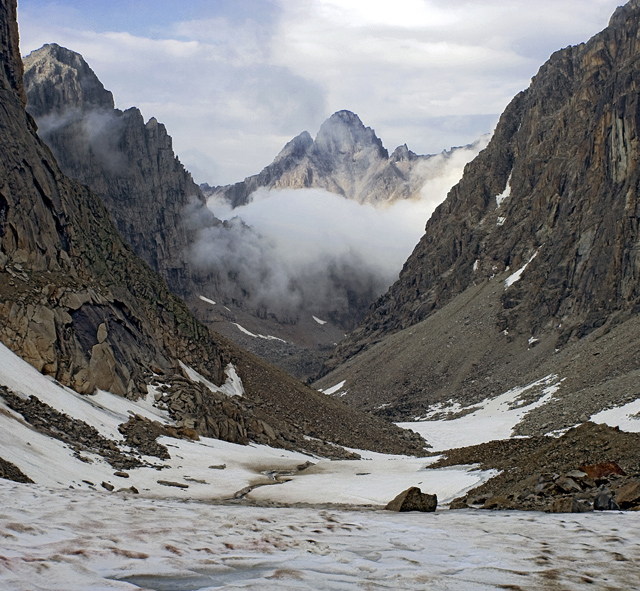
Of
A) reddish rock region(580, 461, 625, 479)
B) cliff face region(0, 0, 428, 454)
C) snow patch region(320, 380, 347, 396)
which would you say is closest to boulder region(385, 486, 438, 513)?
reddish rock region(580, 461, 625, 479)

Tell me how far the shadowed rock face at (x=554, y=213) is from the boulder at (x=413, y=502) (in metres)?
81.5

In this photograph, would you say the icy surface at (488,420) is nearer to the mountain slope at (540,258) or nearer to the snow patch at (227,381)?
the mountain slope at (540,258)

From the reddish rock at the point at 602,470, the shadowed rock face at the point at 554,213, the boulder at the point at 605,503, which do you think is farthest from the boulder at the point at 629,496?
the shadowed rock face at the point at 554,213

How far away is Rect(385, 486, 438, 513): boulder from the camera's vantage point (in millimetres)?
14789

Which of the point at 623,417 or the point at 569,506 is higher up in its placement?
the point at 623,417

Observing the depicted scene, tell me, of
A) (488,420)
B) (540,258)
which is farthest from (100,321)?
(540,258)

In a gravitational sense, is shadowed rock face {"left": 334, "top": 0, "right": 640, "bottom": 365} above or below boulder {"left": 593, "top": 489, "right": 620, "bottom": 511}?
above

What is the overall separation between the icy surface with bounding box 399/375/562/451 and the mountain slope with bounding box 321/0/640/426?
3.16 m

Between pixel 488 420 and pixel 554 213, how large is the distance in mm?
58137

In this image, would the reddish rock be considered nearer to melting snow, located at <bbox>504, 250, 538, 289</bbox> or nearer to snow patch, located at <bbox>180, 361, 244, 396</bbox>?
snow patch, located at <bbox>180, 361, 244, 396</bbox>

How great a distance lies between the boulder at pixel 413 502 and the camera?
14.8 metres

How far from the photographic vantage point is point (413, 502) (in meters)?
15.0

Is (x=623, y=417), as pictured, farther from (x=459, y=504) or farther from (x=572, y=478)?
(x=572, y=478)

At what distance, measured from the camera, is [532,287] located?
360 feet
